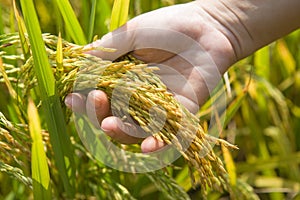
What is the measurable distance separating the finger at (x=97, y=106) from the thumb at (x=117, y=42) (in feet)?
0.44

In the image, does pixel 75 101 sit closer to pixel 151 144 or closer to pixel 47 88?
pixel 47 88

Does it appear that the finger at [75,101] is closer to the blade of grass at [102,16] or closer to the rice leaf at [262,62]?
the blade of grass at [102,16]

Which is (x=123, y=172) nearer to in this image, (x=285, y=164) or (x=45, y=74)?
(x=45, y=74)

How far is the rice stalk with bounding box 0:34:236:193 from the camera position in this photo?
1174 millimetres

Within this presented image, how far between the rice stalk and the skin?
0.30 feet

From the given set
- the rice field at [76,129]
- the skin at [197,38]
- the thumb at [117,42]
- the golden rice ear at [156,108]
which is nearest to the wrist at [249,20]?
the skin at [197,38]

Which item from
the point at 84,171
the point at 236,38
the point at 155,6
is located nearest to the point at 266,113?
the point at 155,6

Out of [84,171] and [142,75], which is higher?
[142,75]

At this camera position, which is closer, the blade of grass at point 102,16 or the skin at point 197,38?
the skin at point 197,38

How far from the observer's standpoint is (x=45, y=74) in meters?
1.27

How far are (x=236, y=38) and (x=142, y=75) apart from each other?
0.49m

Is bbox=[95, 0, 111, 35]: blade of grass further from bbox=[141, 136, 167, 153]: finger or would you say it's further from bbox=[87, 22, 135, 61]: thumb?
bbox=[141, 136, 167, 153]: finger

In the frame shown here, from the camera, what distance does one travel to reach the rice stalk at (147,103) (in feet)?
3.85

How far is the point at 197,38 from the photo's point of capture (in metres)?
1.58
